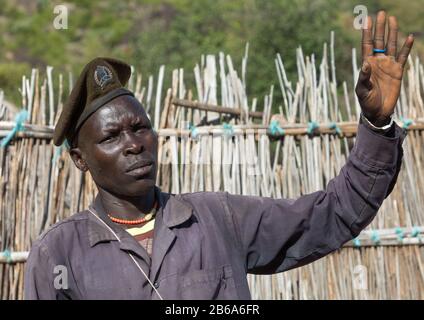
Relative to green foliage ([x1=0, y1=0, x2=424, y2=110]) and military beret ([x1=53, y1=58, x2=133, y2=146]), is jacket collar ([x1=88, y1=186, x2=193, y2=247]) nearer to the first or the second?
military beret ([x1=53, y1=58, x2=133, y2=146])

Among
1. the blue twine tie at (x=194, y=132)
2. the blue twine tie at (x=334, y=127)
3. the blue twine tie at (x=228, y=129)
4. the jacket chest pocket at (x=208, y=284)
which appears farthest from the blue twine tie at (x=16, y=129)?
the jacket chest pocket at (x=208, y=284)

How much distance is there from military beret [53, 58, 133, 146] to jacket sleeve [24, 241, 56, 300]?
0.44 m

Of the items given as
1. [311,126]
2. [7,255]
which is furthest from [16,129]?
[311,126]

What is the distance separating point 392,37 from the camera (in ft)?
8.00

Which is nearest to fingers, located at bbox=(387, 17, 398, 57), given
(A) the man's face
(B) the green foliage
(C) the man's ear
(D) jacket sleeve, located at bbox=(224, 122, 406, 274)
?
(D) jacket sleeve, located at bbox=(224, 122, 406, 274)

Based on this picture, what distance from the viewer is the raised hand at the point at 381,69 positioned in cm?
240

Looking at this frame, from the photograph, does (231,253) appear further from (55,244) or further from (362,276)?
(362,276)

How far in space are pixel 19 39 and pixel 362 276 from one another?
73.0 ft

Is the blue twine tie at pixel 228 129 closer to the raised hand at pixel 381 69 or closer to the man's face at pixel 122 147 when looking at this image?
the man's face at pixel 122 147

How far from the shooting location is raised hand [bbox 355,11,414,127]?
7.88ft

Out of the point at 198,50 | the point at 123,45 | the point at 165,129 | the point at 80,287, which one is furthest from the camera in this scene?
the point at 123,45

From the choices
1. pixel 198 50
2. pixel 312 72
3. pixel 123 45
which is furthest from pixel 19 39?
pixel 312 72

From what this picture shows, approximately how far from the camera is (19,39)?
83.3 feet

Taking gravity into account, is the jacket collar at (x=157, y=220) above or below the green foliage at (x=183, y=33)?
below
